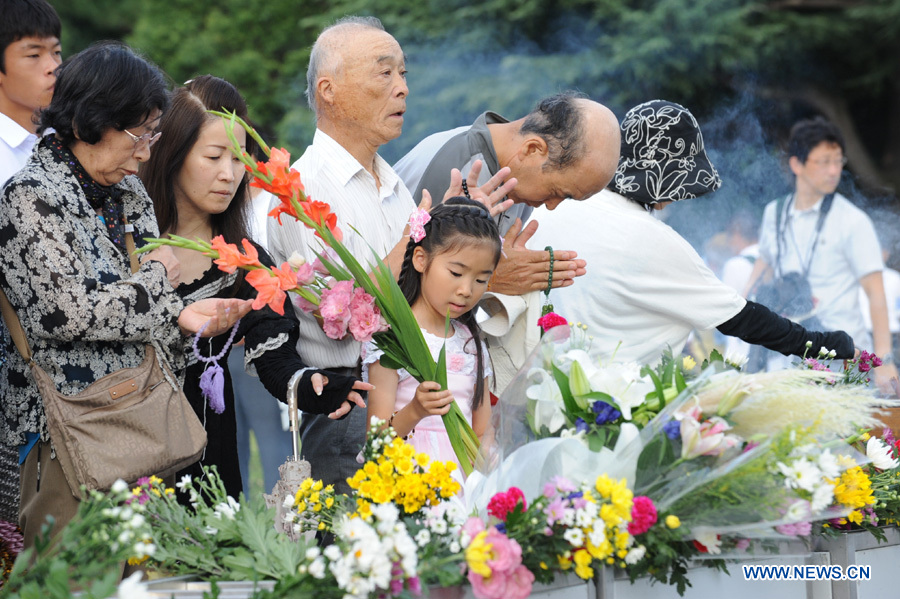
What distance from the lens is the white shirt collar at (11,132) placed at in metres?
3.49

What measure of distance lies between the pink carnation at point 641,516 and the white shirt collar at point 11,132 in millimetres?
2541

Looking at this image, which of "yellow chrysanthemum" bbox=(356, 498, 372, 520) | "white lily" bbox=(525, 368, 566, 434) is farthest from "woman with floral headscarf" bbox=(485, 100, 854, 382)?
"yellow chrysanthemum" bbox=(356, 498, 372, 520)

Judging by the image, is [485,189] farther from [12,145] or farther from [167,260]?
[12,145]

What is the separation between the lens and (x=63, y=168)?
2.60 metres

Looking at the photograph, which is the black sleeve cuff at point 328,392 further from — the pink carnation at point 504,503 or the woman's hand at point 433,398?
the pink carnation at point 504,503

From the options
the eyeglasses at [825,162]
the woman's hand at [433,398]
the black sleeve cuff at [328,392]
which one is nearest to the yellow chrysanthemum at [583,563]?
the woman's hand at [433,398]

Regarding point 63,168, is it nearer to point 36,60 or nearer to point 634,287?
point 36,60

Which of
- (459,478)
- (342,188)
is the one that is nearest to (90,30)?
(342,188)

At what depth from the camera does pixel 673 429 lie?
2117 mm

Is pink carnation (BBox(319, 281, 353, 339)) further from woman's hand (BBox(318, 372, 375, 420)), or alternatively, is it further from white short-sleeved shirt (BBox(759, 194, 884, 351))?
white short-sleeved shirt (BBox(759, 194, 884, 351))

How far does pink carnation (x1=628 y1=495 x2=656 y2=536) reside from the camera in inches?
79.7

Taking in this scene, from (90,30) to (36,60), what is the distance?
11.0 metres

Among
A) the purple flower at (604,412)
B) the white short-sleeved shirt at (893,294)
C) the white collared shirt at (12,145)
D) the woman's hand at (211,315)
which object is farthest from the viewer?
the white short-sleeved shirt at (893,294)

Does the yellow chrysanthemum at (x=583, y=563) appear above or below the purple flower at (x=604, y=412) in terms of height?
below
